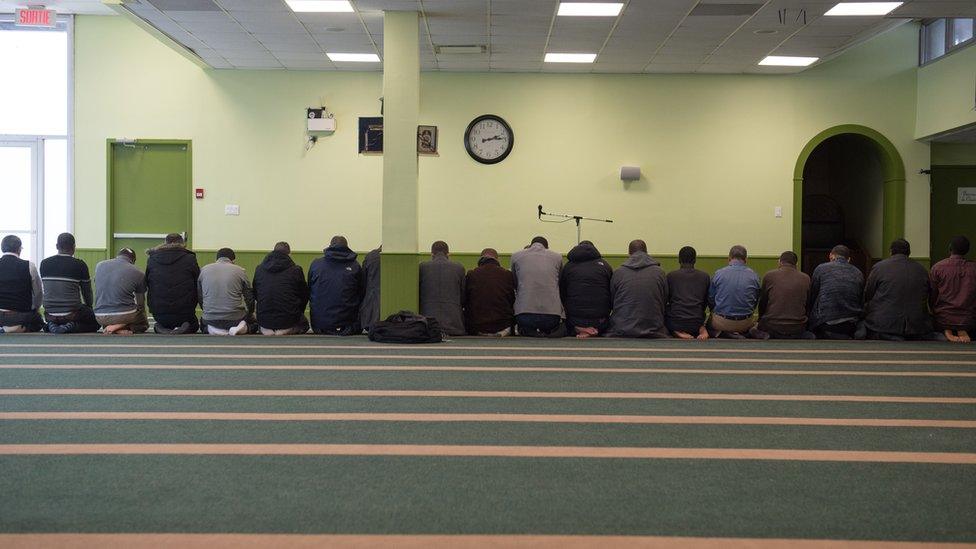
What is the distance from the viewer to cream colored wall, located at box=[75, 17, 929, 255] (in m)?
10.2

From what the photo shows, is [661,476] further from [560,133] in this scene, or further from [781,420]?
[560,133]

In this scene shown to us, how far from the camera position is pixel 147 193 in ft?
33.7

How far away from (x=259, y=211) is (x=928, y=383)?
7824mm

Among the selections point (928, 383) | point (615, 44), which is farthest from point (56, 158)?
point (928, 383)

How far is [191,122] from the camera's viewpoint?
33.6ft

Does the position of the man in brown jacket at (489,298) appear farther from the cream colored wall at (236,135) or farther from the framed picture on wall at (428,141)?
the cream colored wall at (236,135)

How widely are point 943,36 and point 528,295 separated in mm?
6276

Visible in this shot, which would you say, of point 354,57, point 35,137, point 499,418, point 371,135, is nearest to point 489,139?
point 354,57

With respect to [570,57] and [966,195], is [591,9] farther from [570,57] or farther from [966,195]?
[966,195]

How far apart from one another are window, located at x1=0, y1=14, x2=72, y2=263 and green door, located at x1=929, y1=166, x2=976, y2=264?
10.9 meters

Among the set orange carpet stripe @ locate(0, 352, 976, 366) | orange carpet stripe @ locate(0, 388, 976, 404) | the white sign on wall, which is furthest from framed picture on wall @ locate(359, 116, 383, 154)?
the white sign on wall

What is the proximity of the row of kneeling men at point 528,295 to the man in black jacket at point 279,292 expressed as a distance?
1 centimetres

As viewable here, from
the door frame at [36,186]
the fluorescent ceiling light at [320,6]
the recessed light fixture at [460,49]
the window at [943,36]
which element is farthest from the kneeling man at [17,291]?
the window at [943,36]

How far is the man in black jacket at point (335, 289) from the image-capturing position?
737cm
